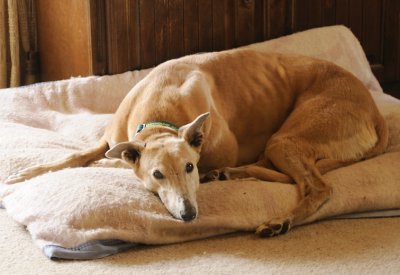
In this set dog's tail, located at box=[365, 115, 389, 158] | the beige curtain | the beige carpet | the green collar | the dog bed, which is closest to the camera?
the beige carpet

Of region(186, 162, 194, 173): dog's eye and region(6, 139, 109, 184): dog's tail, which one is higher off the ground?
region(186, 162, 194, 173): dog's eye

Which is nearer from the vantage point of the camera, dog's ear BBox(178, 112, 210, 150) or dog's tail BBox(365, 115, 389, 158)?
dog's ear BBox(178, 112, 210, 150)

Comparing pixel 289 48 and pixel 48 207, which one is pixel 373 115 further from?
pixel 48 207

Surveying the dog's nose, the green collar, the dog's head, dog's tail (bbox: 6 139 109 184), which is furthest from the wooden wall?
the dog's nose

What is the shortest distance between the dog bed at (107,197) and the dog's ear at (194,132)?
0.15m

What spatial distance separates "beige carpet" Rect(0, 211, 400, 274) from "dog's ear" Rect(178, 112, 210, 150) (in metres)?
0.33

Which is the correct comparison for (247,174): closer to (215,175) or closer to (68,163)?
(215,175)

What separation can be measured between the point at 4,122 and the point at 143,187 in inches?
39.3

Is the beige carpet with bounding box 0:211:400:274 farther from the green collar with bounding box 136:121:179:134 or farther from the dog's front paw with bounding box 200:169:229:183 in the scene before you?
the green collar with bounding box 136:121:179:134

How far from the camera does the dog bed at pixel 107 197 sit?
7.13 ft

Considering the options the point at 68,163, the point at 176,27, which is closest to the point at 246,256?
the point at 68,163

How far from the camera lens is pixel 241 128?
2.90 m

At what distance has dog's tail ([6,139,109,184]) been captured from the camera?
2.56m

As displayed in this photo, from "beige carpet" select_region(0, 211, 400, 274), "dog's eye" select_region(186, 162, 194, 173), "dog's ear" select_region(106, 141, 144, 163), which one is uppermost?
"dog's ear" select_region(106, 141, 144, 163)
